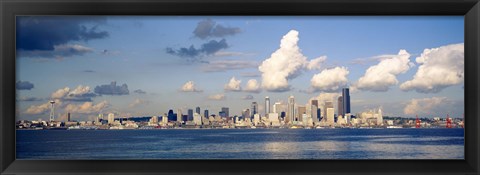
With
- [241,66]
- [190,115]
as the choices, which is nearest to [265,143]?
[190,115]

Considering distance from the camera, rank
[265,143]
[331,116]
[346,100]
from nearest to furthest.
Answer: [346,100] < [331,116] < [265,143]

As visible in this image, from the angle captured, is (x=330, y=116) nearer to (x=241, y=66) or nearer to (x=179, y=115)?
(x=241, y=66)

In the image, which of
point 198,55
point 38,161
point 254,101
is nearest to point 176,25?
point 198,55

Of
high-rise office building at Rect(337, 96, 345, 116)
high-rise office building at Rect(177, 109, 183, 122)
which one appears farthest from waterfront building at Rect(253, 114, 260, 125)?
high-rise office building at Rect(337, 96, 345, 116)

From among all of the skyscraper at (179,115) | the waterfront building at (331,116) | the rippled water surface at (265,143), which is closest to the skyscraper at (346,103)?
the waterfront building at (331,116)

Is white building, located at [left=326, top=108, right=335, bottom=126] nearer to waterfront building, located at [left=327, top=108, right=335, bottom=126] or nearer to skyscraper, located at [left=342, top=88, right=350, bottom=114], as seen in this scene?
waterfront building, located at [left=327, top=108, right=335, bottom=126]

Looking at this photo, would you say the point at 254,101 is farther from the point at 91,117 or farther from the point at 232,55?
the point at 91,117
